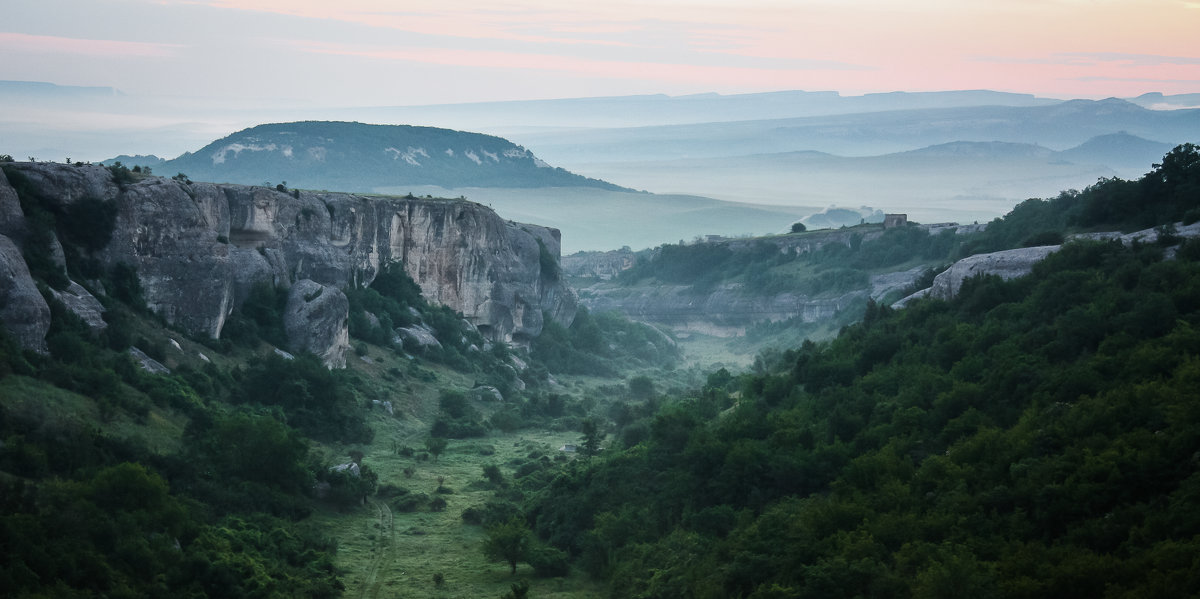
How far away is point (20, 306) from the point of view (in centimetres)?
3127

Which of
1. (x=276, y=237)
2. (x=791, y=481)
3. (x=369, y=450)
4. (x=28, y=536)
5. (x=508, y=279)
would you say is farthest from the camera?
(x=508, y=279)

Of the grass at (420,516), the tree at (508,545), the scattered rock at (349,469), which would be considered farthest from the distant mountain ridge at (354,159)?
the tree at (508,545)

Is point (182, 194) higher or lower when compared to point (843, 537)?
higher

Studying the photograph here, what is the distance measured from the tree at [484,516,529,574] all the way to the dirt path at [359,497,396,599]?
2397 millimetres

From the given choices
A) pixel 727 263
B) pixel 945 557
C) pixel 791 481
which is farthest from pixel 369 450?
pixel 727 263

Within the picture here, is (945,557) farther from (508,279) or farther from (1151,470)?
(508,279)

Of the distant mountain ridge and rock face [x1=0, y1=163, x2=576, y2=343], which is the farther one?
the distant mountain ridge

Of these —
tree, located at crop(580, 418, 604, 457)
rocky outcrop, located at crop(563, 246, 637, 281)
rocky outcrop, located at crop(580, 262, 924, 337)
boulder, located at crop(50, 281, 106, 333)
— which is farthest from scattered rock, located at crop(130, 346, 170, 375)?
rocky outcrop, located at crop(563, 246, 637, 281)

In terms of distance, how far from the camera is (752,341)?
82.8 meters

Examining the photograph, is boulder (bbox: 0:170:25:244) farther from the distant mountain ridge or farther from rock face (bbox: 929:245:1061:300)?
the distant mountain ridge

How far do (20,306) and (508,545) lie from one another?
13.3 meters

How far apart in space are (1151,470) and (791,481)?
872 cm

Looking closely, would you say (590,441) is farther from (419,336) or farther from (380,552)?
(419,336)

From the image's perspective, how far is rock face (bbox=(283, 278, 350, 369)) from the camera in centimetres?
4509
